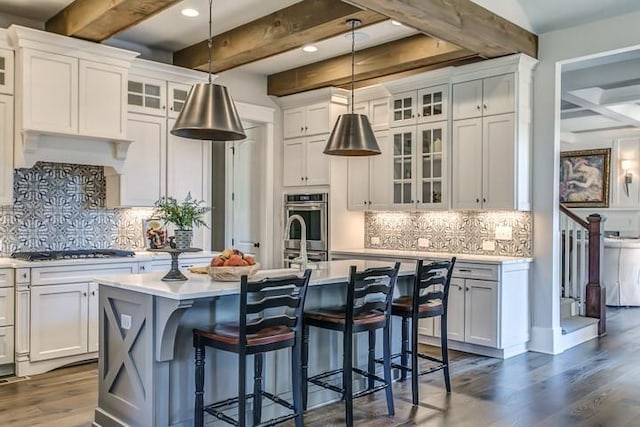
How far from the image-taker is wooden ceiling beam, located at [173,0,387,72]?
166 inches

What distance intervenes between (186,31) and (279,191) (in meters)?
2.20

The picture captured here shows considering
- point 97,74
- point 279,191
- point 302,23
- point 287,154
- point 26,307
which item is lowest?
point 26,307

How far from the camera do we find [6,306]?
14.1ft

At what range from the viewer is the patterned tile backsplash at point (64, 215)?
4.81m

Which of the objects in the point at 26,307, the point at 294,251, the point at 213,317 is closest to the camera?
the point at 213,317

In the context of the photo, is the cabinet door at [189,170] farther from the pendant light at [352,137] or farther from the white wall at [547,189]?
the white wall at [547,189]

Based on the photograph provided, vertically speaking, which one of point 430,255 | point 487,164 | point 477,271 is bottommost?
point 477,271

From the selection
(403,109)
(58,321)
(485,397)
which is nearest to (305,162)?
(403,109)

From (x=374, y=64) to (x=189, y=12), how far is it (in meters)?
1.89

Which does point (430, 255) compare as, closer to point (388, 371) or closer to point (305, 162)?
point (305, 162)

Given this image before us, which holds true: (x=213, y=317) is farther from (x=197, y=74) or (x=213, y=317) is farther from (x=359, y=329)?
(x=197, y=74)

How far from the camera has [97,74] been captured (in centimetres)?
481

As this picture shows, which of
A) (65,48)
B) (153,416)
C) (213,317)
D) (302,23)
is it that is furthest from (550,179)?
(65,48)

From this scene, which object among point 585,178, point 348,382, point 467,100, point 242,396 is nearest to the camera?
point 242,396
